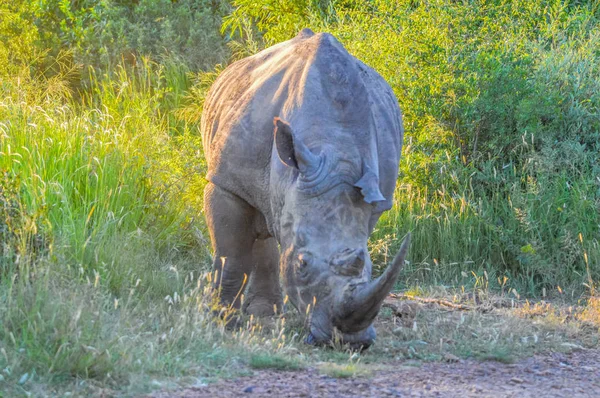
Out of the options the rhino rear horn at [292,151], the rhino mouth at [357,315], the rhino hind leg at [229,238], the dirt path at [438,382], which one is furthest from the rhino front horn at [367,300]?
the rhino hind leg at [229,238]

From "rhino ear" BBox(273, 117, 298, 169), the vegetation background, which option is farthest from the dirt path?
"rhino ear" BBox(273, 117, 298, 169)

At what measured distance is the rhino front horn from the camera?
16.3 feet

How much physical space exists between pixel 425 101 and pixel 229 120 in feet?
10.7

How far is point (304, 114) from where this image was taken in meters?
5.78

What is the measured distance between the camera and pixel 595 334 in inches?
262

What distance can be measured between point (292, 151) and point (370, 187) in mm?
492

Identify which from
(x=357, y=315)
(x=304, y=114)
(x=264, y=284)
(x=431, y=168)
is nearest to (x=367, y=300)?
(x=357, y=315)

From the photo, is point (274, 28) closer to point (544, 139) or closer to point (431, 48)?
point (431, 48)

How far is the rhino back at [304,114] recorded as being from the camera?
572 cm

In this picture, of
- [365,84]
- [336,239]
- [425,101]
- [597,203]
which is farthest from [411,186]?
[336,239]

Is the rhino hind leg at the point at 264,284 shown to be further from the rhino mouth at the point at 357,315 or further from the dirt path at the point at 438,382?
the dirt path at the point at 438,382

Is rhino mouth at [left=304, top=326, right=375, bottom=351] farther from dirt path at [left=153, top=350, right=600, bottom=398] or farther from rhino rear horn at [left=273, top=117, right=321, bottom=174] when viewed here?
rhino rear horn at [left=273, top=117, right=321, bottom=174]

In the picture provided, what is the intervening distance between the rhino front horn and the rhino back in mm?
803

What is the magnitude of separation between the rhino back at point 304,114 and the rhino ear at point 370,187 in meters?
0.18
